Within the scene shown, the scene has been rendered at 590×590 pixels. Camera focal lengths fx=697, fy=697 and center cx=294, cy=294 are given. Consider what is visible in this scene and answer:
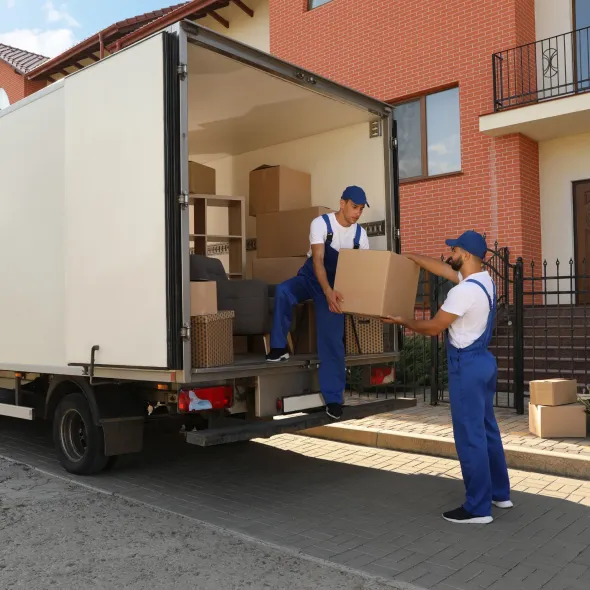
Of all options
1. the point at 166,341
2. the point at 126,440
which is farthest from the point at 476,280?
the point at 126,440

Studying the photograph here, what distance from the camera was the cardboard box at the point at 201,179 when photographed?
7.52 meters

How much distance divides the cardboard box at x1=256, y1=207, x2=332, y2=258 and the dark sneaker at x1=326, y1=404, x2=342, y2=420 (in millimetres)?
1955

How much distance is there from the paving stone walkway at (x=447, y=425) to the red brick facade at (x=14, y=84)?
1825 centimetres

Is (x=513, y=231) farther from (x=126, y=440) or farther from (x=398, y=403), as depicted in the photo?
(x=126, y=440)

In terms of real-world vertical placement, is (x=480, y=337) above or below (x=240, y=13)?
below

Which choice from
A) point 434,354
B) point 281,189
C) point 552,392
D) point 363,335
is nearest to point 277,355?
point 363,335

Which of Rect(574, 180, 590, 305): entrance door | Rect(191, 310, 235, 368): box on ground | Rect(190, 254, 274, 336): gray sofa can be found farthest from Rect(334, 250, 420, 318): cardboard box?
Rect(574, 180, 590, 305): entrance door

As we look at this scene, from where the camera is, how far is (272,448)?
7039 mm

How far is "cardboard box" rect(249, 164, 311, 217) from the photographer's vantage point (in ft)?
23.1

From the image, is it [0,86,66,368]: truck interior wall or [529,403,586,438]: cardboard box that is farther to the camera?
[529,403,586,438]: cardboard box

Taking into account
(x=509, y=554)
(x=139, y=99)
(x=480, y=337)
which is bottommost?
(x=509, y=554)

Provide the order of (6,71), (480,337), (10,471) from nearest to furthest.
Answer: (480,337) → (10,471) → (6,71)

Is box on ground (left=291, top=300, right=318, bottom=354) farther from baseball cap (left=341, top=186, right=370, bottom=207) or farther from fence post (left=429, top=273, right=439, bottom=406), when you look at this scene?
fence post (left=429, top=273, right=439, bottom=406)

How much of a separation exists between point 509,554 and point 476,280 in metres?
1.70
